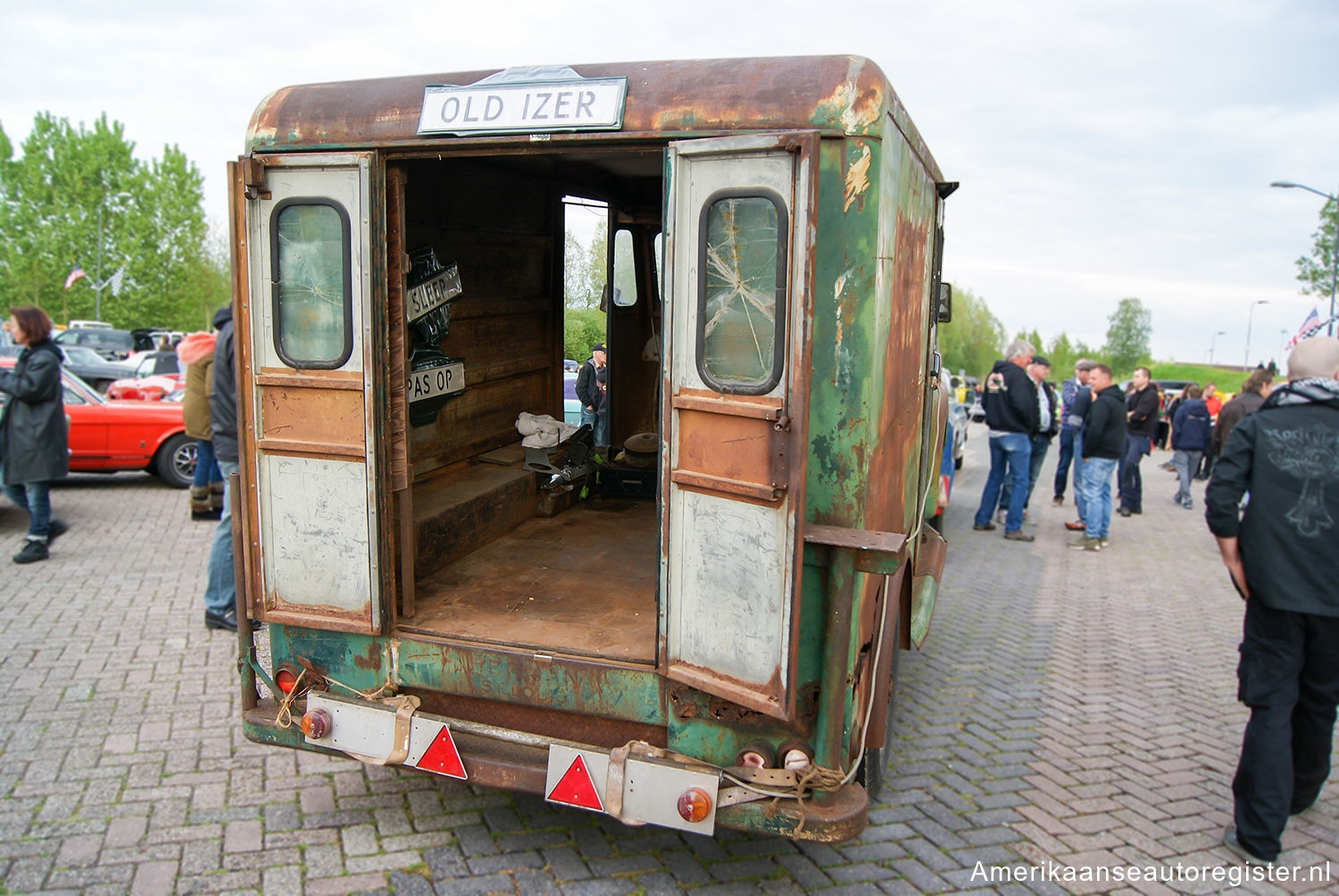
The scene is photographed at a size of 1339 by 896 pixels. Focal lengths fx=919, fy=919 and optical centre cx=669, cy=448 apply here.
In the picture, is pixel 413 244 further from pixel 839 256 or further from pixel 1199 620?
pixel 1199 620

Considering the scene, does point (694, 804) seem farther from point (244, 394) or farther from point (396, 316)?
point (244, 394)

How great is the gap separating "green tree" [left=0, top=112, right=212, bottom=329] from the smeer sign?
44.3 metres

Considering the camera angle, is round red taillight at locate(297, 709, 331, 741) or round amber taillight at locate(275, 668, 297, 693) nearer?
round red taillight at locate(297, 709, 331, 741)

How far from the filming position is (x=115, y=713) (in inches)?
183

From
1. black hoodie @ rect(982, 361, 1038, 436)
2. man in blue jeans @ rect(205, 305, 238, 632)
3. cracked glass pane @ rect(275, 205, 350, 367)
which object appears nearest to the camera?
cracked glass pane @ rect(275, 205, 350, 367)

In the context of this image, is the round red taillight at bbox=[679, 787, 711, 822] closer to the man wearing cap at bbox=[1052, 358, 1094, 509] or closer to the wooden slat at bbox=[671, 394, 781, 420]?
the wooden slat at bbox=[671, 394, 781, 420]

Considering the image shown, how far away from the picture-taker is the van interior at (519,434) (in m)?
3.82

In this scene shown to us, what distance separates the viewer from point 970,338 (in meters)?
101

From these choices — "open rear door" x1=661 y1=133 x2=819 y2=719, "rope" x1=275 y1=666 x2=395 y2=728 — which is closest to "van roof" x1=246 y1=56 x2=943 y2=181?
"open rear door" x1=661 y1=133 x2=819 y2=719

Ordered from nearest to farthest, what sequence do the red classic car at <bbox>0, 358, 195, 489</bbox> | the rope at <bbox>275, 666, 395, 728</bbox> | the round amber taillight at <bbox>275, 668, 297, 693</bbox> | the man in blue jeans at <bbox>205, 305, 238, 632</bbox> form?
the rope at <bbox>275, 666, 395, 728</bbox> < the round amber taillight at <bbox>275, 668, 297, 693</bbox> < the man in blue jeans at <bbox>205, 305, 238, 632</bbox> < the red classic car at <bbox>0, 358, 195, 489</bbox>

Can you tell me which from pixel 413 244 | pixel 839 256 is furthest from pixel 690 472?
pixel 413 244

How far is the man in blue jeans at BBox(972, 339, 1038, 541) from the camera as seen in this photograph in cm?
962

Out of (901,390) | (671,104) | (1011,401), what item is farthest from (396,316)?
(1011,401)

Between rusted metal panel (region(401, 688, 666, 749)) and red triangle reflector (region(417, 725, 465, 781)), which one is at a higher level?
rusted metal panel (region(401, 688, 666, 749))
